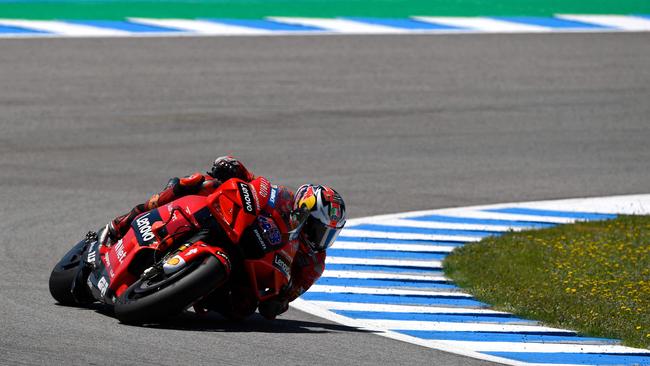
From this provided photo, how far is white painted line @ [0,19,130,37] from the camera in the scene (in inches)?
910

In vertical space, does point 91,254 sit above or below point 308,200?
below

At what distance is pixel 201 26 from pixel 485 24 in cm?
544

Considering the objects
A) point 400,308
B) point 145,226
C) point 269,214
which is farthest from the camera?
point 400,308

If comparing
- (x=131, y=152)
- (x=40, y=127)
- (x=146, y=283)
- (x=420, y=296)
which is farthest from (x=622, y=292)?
(x=40, y=127)

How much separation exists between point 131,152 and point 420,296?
7189 millimetres

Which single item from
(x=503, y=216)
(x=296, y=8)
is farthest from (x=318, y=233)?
(x=296, y=8)

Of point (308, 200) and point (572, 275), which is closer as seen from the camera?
point (308, 200)

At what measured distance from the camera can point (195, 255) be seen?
874 cm

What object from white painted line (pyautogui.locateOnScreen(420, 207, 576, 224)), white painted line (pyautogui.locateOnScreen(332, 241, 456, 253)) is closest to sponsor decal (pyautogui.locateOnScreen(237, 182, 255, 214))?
white painted line (pyautogui.locateOnScreen(332, 241, 456, 253))

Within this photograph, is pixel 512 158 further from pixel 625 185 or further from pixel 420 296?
pixel 420 296

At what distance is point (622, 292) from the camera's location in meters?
11.0

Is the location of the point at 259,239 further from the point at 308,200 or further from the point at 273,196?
the point at 308,200

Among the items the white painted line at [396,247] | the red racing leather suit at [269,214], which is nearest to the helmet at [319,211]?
the red racing leather suit at [269,214]

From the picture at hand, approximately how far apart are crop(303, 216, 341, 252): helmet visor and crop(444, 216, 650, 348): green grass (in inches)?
71.2
